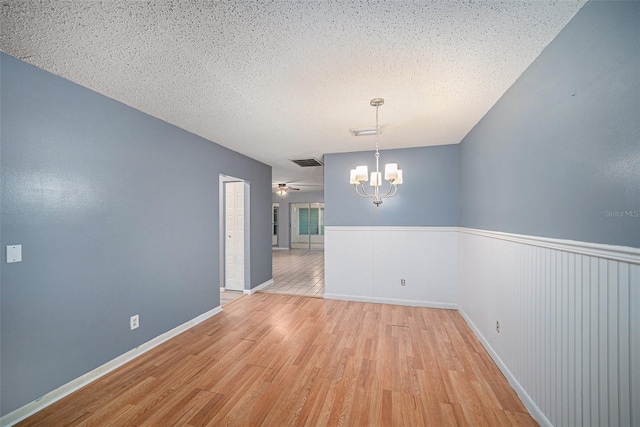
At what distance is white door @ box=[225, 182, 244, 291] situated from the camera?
471cm

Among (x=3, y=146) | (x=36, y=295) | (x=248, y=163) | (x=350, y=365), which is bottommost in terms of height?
(x=350, y=365)

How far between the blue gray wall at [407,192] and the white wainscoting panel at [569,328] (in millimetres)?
1622

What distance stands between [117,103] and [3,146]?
96 centimetres

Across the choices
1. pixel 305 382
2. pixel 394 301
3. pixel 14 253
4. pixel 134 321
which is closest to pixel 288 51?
pixel 14 253

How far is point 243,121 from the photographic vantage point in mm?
2893

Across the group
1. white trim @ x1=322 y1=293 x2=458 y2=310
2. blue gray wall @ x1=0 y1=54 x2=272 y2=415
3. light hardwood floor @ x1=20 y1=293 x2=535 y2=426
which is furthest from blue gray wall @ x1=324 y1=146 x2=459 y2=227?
blue gray wall @ x1=0 y1=54 x2=272 y2=415

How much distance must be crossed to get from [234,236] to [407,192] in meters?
3.27

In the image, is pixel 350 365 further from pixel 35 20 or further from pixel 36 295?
pixel 35 20

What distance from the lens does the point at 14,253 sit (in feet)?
5.53

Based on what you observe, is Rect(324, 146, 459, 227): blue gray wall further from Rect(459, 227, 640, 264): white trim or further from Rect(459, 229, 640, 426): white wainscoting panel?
Rect(459, 227, 640, 264): white trim

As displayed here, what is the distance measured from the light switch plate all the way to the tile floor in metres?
3.45

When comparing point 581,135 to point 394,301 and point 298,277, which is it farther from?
point 298,277

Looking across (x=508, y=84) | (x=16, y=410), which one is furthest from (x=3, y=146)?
(x=508, y=84)

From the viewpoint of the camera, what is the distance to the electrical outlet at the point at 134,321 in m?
2.47
